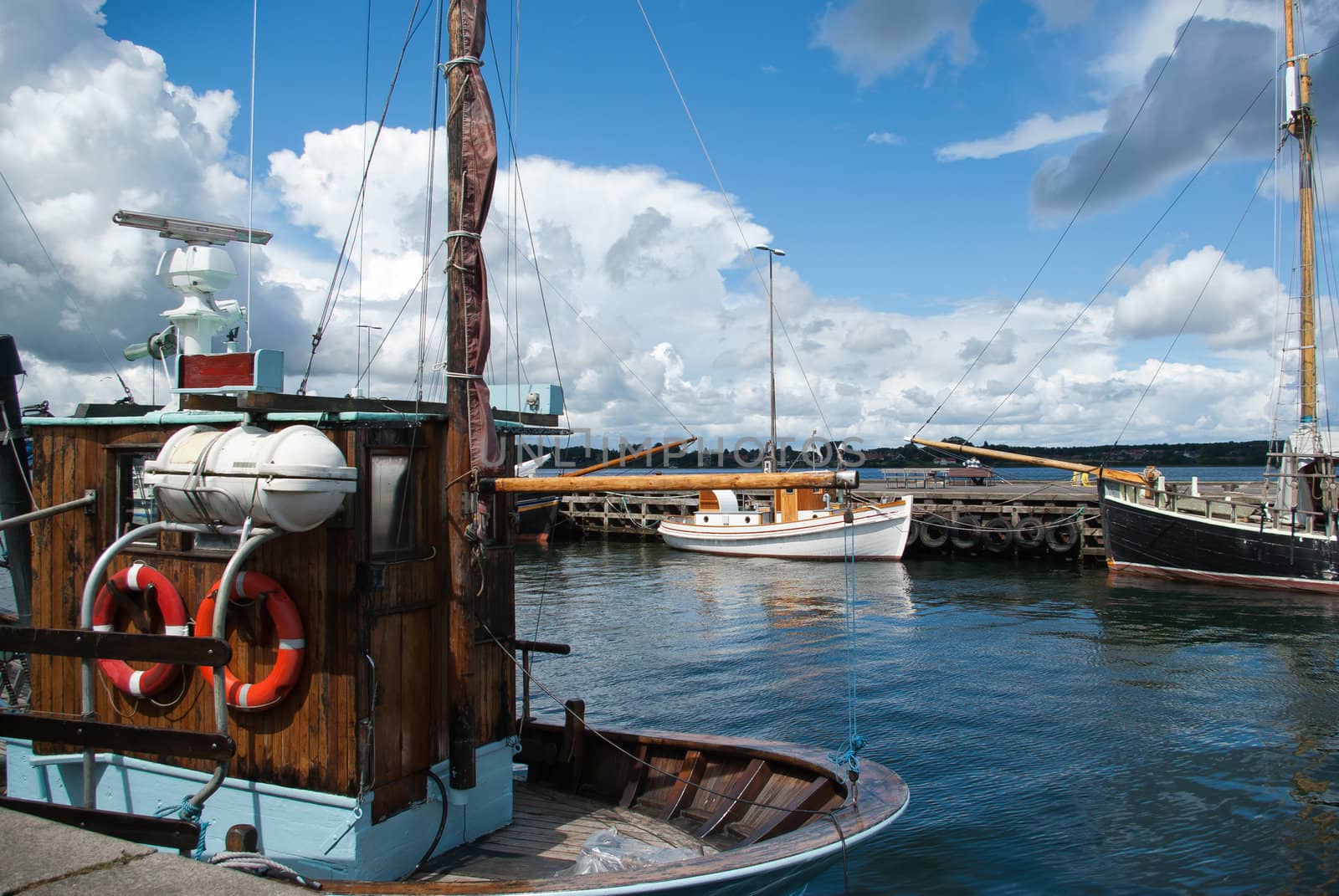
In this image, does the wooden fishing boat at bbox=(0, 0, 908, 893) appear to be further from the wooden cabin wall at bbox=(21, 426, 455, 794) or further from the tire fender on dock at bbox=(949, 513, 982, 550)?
the tire fender on dock at bbox=(949, 513, 982, 550)

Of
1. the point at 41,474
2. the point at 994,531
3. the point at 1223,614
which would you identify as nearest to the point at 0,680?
the point at 41,474

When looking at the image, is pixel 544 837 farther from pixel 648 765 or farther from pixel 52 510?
pixel 52 510

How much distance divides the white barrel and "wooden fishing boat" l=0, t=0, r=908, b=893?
0.02 metres

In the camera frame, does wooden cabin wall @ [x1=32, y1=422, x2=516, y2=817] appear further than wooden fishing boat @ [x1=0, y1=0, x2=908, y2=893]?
Yes

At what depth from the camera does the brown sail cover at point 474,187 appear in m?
7.07

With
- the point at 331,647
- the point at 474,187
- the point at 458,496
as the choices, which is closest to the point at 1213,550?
the point at 458,496

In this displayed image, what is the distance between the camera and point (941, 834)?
10172 mm

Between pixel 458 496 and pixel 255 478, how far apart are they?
1.56 meters

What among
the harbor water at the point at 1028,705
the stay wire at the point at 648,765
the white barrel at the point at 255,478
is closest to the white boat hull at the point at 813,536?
the harbor water at the point at 1028,705

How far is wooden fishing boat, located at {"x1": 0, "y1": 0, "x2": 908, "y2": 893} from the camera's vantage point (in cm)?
586

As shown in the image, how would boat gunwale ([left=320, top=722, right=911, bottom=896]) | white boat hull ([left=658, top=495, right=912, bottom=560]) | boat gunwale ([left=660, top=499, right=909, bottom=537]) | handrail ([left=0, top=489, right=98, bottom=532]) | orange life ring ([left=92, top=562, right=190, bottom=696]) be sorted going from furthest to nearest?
white boat hull ([left=658, top=495, right=912, bottom=560]) < boat gunwale ([left=660, top=499, right=909, bottom=537]) < orange life ring ([left=92, top=562, right=190, bottom=696]) < handrail ([left=0, top=489, right=98, bottom=532]) < boat gunwale ([left=320, top=722, right=911, bottom=896])

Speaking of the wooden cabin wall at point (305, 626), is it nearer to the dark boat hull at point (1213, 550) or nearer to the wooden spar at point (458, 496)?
the wooden spar at point (458, 496)

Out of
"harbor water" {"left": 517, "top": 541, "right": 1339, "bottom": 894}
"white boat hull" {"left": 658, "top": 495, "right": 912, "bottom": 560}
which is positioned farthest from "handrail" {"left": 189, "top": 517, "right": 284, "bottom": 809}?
"white boat hull" {"left": 658, "top": 495, "right": 912, "bottom": 560}

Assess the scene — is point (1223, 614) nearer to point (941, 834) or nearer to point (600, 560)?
point (941, 834)
